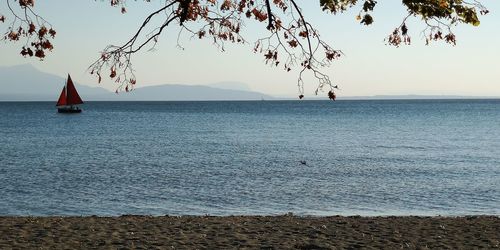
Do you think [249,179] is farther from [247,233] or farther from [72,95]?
[72,95]

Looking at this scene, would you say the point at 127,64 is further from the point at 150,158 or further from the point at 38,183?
the point at 150,158

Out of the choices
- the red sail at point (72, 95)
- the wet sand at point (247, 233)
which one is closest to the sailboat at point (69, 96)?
the red sail at point (72, 95)

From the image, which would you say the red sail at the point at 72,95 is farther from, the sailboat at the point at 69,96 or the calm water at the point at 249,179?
the calm water at the point at 249,179

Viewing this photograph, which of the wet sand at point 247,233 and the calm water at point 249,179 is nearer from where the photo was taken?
the wet sand at point 247,233

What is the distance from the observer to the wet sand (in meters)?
14.7

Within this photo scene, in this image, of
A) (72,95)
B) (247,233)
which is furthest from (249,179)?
(72,95)

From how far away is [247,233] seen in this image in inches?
639

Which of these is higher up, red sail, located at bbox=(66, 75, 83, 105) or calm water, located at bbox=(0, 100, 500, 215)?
red sail, located at bbox=(66, 75, 83, 105)

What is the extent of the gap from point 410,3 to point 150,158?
4037 cm

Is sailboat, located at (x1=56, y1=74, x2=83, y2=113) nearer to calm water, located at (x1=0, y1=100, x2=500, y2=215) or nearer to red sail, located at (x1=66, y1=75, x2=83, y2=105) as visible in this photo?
red sail, located at (x1=66, y1=75, x2=83, y2=105)

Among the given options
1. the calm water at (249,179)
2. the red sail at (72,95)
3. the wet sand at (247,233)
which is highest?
the red sail at (72,95)

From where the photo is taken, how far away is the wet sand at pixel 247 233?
14.7 meters

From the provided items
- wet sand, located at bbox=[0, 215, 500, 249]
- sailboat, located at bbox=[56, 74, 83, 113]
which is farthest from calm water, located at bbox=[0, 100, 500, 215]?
sailboat, located at bbox=[56, 74, 83, 113]

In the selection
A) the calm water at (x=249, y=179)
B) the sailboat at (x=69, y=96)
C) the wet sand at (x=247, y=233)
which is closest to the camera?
the wet sand at (x=247, y=233)
